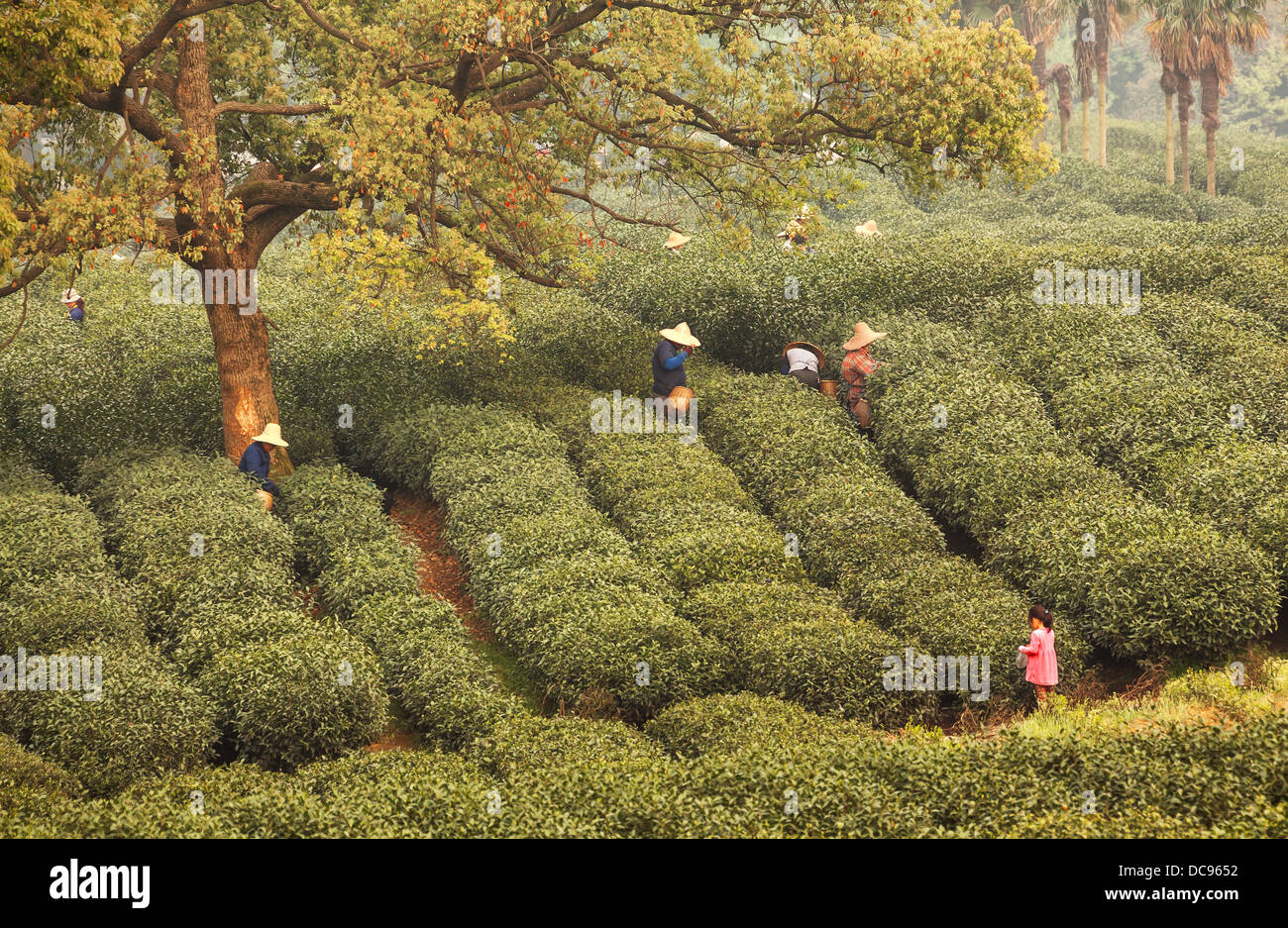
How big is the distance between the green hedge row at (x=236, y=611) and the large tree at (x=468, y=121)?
86.0 inches

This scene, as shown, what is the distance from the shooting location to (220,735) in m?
11.7

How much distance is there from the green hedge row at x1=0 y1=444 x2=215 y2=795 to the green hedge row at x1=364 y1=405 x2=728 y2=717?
3906mm

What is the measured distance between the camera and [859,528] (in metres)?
15.5

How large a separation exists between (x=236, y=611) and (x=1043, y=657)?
30.4ft

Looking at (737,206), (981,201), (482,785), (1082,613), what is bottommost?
(482,785)

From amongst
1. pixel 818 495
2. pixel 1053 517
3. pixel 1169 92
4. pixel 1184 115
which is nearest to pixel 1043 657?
pixel 1053 517

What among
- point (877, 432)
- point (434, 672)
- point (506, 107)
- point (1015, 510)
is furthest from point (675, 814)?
point (506, 107)

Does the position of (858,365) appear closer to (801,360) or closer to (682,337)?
(801,360)

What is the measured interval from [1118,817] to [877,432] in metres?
10.8

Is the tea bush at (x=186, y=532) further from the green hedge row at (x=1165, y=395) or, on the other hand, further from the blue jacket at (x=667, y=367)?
the green hedge row at (x=1165, y=395)

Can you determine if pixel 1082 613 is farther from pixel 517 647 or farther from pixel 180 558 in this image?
pixel 180 558

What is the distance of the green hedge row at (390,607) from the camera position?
40.3 feet

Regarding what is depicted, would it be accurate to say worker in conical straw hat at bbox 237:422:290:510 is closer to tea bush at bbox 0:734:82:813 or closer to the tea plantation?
the tea plantation

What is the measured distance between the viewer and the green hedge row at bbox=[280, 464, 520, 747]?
40.3 ft
